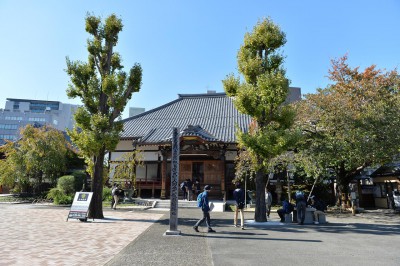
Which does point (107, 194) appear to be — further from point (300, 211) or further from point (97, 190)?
point (300, 211)

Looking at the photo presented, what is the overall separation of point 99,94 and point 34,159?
11252mm

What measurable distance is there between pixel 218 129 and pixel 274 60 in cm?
1080

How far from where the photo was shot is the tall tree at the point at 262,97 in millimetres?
10664

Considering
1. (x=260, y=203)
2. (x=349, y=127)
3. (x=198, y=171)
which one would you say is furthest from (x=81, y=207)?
(x=349, y=127)

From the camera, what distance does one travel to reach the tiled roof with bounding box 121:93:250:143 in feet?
69.4

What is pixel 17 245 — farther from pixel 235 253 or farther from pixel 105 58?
pixel 105 58

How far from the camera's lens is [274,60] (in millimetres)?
11945

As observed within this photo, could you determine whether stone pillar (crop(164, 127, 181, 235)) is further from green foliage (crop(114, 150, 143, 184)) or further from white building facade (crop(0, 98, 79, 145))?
white building facade (crop(0, 98, 79, 145))

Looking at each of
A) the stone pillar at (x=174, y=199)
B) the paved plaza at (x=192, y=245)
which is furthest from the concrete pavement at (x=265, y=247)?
the stone pillar at (x=174, y=199)

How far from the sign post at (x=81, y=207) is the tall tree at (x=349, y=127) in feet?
36.1

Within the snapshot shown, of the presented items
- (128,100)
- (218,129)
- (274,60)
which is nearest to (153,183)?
(218,129)

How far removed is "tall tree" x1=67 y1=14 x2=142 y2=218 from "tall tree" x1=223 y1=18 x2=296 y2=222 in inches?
198

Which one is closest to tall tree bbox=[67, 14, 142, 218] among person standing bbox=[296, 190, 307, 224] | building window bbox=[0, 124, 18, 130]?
person standing bbox=[296, 190, 307, 224]

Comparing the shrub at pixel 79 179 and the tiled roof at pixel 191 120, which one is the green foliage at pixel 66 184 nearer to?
the shrub at pixel 79 179
